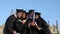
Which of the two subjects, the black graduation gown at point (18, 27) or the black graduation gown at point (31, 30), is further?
the black graduation gown at point (31, 30)

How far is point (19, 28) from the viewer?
32.6 ft

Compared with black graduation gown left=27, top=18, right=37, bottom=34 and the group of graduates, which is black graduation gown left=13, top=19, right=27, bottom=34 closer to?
the group of graduates

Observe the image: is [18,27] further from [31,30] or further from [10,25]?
[31,30]

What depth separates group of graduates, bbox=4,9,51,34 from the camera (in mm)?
9883

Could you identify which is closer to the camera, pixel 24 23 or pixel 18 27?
pixel 18 27

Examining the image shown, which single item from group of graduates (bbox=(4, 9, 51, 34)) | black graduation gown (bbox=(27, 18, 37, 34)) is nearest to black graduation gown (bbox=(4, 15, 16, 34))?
group of graduates (bbox=(4, 9, 51, 34))

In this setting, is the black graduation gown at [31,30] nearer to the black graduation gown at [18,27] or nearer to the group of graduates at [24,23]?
the group of graduates at [24,23]

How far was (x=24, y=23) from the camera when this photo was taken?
33.0ft

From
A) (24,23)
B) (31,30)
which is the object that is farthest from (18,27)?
(31,30)

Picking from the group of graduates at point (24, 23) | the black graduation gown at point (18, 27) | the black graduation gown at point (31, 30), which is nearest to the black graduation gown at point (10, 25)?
the group of graduates at point (24, 23)

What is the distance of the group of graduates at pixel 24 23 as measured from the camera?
9883 mm

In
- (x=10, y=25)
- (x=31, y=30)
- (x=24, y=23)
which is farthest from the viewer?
(x=31, y=30)

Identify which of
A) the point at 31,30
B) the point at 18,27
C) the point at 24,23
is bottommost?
the point at 31,30

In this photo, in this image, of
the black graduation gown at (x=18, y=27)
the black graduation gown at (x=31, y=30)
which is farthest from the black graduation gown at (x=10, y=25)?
the black graduation gown at (x=31, y=30)
